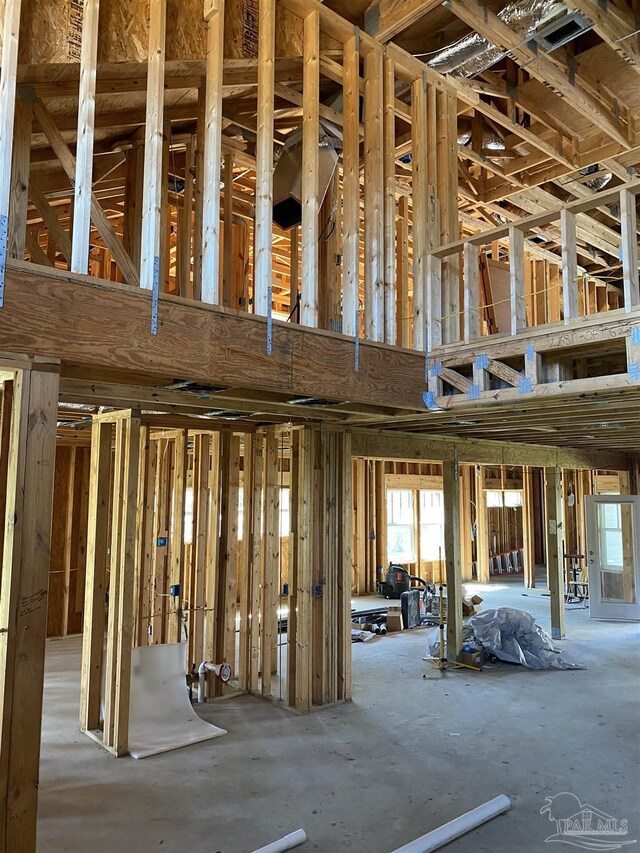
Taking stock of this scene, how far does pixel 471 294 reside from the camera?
4.68 metres

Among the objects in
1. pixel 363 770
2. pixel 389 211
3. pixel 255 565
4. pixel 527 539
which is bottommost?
pixel 363 770

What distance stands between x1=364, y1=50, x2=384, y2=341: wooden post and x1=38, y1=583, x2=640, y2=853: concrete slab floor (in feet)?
10.5

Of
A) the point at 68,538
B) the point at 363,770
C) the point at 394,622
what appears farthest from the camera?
the point at 394,622

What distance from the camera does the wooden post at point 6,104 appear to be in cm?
295

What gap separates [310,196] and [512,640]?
19.7 ft

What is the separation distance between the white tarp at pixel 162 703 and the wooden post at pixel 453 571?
3.38 meters

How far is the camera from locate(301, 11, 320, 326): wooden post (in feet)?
14.1

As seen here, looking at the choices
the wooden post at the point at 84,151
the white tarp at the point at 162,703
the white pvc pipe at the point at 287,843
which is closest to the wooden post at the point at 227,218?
the wooden post at the point at 84,151

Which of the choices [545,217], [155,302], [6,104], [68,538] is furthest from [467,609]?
[6,104]

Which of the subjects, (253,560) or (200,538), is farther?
(253,560)

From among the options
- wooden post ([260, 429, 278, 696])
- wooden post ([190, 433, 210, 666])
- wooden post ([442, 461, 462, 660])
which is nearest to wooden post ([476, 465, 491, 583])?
wooden post ([442, 461, 462, 660])

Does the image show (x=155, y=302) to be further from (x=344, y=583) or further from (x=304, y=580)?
(x=344, y=583)

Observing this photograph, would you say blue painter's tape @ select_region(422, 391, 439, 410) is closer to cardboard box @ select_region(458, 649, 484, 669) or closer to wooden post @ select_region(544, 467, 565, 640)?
cardboard box @ select_region(458, 649, 484, 669)

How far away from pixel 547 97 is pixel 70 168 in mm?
4718
